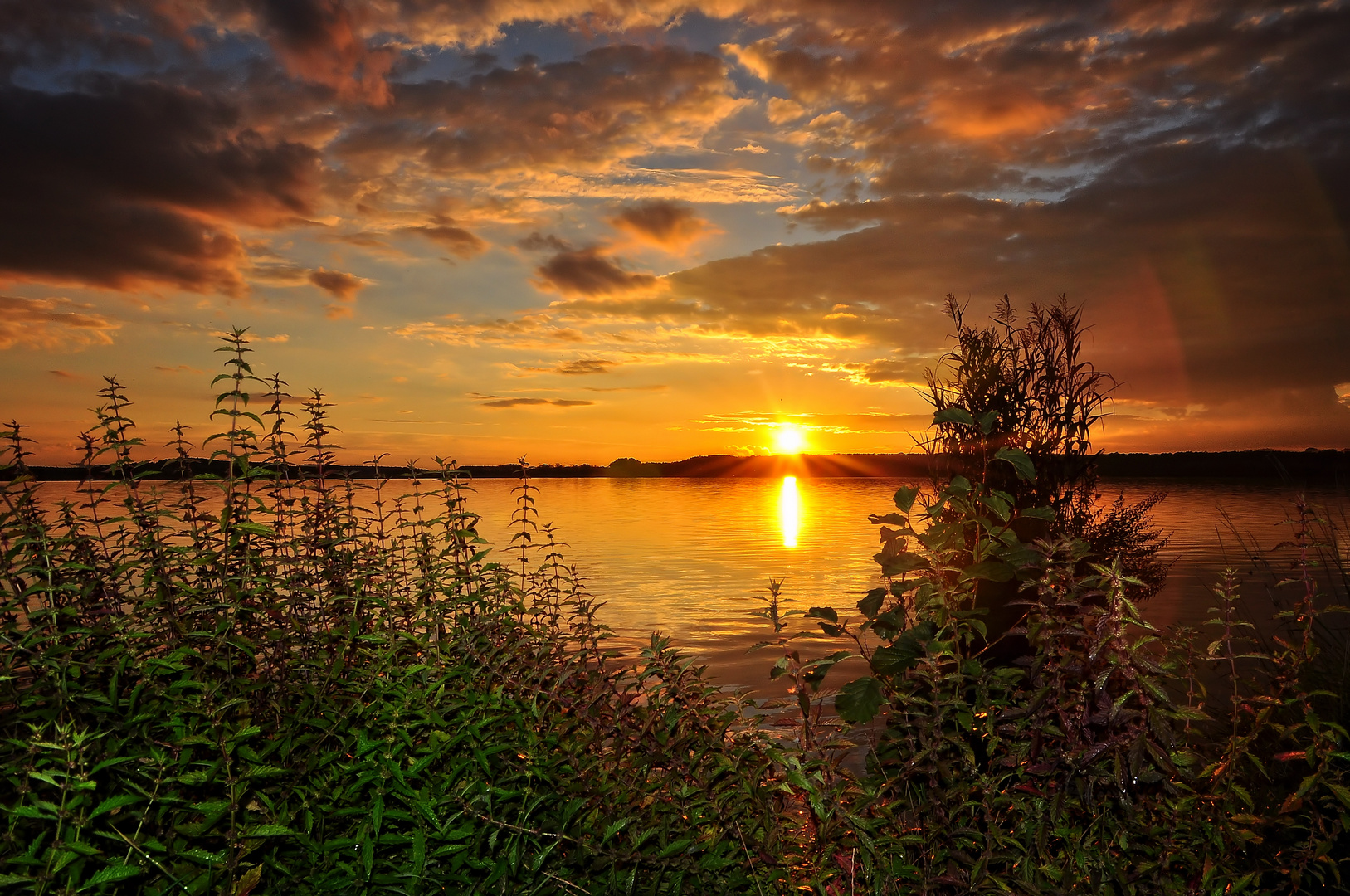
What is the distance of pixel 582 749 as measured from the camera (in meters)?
3.92

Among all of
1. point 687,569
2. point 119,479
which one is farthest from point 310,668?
point 687,569

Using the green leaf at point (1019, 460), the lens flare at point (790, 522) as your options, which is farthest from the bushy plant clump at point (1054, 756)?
the lens flare at point (790, 522)

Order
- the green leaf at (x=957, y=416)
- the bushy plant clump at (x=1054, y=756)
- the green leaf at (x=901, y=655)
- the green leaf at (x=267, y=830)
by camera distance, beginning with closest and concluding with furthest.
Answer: the green leaf at (x=267, y=830)
the bushy plant clump at (x=1054, y=756)
the green leaf at (x=901, y=655)
the green leaf at (x=957, y=416)

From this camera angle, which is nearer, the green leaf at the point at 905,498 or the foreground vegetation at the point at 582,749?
the foreground vegetation at the point at 582,749

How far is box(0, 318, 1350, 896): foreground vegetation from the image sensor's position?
3.23 meters

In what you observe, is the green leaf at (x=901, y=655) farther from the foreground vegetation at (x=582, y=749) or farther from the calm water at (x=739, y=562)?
the calm water at (x=739, y=562)

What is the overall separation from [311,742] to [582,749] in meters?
1.36

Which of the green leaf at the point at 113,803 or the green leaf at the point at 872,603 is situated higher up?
the green leaf at the point at 872,603

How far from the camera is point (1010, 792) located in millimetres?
3672

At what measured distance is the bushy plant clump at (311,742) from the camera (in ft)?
10.7

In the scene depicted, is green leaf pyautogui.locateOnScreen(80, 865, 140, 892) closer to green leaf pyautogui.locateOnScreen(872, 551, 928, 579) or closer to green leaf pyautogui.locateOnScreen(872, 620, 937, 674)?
green leaf pyautogui.locateOnScreen(872, 620, 937, 674)

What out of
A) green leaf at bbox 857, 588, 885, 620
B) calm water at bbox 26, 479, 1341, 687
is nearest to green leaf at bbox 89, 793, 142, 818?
calm water at bbox 26, 479, 1341, 687

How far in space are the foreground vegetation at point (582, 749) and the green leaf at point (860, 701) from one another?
0.05 ft

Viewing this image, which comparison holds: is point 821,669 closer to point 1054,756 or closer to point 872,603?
point 872,603
